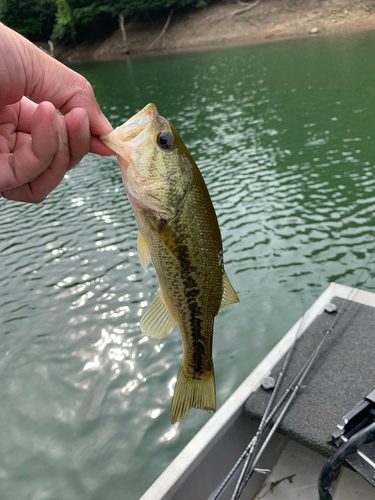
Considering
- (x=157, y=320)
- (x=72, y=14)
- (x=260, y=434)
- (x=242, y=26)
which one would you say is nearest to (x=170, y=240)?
(x=157, y=320)

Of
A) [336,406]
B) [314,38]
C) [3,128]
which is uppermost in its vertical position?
[3,128]

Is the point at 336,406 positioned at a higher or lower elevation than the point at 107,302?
higher

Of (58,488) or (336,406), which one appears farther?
(58,488)

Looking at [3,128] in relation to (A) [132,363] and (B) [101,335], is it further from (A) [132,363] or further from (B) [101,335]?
(B) [101,335]

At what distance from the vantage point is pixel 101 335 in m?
7.28

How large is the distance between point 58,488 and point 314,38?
130ft

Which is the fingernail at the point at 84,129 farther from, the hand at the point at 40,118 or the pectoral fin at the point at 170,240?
the pectoral fin at the point at 170,240

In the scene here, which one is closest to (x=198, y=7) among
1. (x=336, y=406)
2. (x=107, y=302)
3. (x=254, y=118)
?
(x=254, y=118)

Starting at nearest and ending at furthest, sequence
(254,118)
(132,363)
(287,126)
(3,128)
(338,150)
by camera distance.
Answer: (3,128), (132,363), (338,150), (287,126), (254,118)

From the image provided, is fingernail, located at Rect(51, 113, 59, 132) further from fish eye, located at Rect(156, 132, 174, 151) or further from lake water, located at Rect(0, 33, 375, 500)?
lake water, located at Rect(0, 33, 375, 500)

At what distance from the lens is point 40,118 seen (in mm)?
1756

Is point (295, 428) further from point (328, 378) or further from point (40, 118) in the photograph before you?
point (40, 118)

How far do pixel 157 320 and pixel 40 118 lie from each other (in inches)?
45.7

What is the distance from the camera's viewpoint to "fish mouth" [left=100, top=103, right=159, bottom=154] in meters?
1.94
